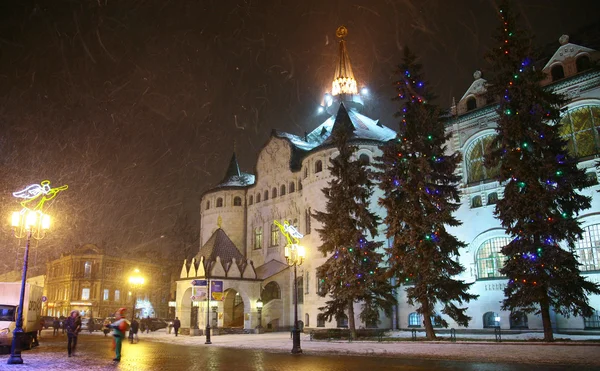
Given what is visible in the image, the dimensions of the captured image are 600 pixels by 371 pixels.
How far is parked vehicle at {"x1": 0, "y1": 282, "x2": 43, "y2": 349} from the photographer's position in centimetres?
2045

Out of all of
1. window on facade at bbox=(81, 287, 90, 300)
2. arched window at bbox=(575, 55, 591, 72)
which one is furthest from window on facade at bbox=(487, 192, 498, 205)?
window on facade at bbox=(81, 287, 90, 300)

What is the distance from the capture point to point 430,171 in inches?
1054

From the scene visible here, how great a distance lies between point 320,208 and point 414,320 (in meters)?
12.4

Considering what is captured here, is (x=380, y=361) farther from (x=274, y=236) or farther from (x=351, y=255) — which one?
(x=274, y=236)

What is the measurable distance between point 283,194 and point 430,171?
26293 mm

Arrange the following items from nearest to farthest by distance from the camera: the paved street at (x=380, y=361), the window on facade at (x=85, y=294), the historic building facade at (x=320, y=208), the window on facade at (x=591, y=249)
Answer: the paved street at (x=380, y=361) → the window on facade at (x=591, y=249) → the historic building facade at (x=320, y=208) → the window on facade at (x=85, y=294)

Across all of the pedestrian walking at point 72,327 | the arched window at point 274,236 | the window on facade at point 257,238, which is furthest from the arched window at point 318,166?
the pedestrian walking at point 72,327

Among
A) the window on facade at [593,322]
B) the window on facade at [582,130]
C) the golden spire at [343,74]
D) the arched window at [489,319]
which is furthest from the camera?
the golden spire at [343,74]

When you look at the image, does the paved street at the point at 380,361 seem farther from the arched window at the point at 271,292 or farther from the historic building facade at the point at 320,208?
the arched window at the point at 271,292

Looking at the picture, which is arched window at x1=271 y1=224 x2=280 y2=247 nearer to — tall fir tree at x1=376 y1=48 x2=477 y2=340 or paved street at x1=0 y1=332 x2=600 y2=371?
tall fir tree at x1=376 y1=48 x2=477 y2=340

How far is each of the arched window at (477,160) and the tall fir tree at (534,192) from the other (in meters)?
10.2

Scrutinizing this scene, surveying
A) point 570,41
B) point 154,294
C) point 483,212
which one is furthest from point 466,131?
point 154,294

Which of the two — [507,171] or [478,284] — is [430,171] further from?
[478,284]

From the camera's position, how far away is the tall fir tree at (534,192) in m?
22.4
